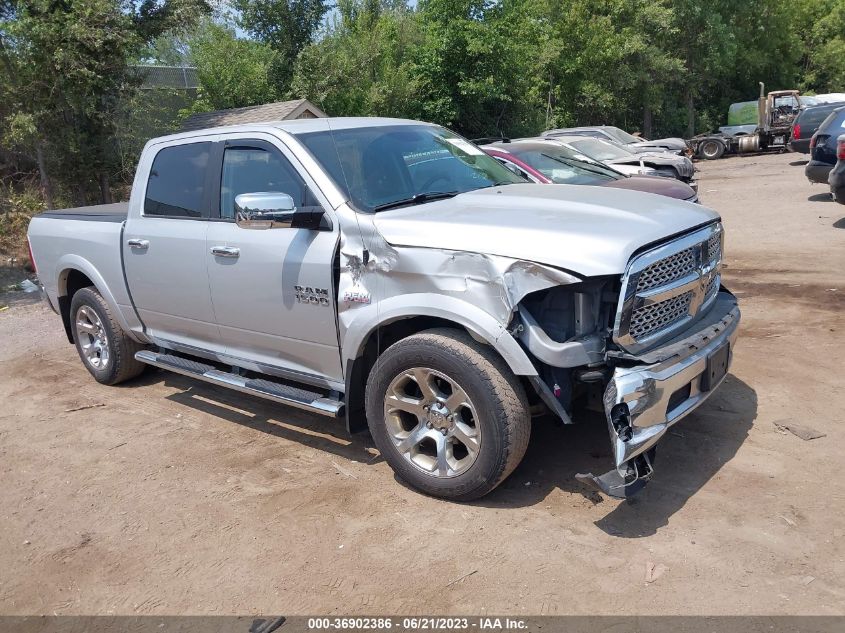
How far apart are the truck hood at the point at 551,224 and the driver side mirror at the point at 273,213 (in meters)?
0.43

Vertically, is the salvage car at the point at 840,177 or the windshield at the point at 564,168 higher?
the windshield at the point at 564,168

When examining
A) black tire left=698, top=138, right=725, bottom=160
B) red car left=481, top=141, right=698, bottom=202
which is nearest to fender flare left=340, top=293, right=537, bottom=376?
red car left=481, top=141, right=698, bottom=202

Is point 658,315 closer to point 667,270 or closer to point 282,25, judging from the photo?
point 667,270

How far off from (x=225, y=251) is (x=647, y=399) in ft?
9.20

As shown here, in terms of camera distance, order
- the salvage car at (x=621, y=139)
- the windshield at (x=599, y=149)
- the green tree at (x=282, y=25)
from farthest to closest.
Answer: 1. the green tree at (x=282, y=25)
2. the salvage car at (x=621, y=139)
3. the windshield at (x=599, y=149)

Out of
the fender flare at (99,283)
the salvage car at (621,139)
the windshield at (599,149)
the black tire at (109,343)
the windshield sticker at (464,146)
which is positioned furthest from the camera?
the salvage car at (621,139)

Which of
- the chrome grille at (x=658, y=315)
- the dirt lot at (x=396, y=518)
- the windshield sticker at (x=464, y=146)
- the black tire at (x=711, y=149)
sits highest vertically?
the windshield sticker at (x=464, y=146)

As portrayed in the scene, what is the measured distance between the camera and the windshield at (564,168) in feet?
30.8

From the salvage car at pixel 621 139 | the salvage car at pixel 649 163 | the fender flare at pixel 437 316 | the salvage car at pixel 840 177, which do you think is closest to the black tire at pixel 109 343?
the fender flare at pixel 437 316

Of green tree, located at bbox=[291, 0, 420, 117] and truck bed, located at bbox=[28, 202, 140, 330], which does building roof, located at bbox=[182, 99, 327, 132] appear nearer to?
green tree, located at bbox=[291, 0, 420, 117]

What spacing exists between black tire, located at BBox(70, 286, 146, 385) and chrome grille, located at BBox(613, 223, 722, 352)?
4.36 metres

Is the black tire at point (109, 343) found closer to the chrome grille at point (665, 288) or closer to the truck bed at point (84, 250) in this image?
the truck bed at point (84, 250)

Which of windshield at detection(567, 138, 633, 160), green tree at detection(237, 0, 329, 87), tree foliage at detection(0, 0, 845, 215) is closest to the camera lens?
tree foliage at detection(0, 0, 845, 215)

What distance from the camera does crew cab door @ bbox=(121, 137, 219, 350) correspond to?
202 inches
